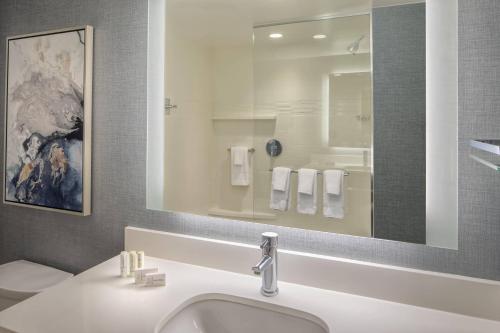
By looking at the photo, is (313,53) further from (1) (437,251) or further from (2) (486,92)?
(1) (437,251)

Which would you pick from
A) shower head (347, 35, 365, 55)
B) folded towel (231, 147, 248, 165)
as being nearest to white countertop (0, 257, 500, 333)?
folded towel (231, 147, 248, 165)

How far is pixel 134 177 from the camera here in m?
1.38

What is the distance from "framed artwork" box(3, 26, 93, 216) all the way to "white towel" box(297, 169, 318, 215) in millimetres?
954

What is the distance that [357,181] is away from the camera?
1048mm

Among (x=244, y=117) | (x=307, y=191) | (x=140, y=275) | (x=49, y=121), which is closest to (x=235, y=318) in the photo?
(x=140, y=275)

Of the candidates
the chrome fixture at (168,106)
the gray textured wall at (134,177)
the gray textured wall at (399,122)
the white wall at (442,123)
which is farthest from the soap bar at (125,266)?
the white wall at (442,123)

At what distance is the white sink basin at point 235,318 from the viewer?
36.3 inches

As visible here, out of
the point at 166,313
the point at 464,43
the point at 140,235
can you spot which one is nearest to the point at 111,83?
the point at 140,235

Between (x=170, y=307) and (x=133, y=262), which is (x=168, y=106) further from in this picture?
(x=170, y=307)

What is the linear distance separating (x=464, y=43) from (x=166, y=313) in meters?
1.11

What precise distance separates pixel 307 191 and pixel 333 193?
3.4 inches

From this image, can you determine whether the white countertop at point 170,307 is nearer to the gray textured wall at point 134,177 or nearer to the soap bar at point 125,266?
the soap bar at point 125,266

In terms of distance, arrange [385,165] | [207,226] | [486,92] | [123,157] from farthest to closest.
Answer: [123,157]
[207,226]
[385,165]
[486,92]

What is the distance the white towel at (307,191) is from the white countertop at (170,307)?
26cm
